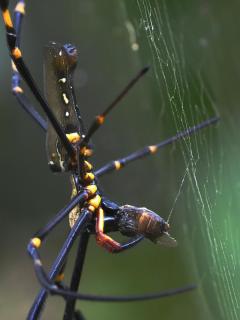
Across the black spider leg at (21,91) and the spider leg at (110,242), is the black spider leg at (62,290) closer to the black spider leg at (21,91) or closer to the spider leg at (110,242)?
the spider leg at (110,242)

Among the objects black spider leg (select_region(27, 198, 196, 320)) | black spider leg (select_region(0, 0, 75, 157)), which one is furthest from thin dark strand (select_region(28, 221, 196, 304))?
black spider leg (select_region(0, 0, 75, 157))

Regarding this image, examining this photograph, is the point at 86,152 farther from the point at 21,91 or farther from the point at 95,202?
the point at 21,91

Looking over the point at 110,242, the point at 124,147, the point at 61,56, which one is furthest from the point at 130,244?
the point at 124,147

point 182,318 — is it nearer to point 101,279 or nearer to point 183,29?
point 101,279

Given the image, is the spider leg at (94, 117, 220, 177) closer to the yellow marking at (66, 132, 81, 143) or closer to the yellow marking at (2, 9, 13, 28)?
the yellow marking at (66, 132, 81, 143)

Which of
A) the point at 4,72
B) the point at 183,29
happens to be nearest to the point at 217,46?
the point at 183,29

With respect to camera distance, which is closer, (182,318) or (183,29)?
(183,29)

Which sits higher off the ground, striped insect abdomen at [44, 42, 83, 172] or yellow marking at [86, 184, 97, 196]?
striped insect abdomen at [44, 42, 83, 172]

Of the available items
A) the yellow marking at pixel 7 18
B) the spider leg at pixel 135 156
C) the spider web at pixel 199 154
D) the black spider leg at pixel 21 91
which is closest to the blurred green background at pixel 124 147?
the spider web at pixel 199 154
